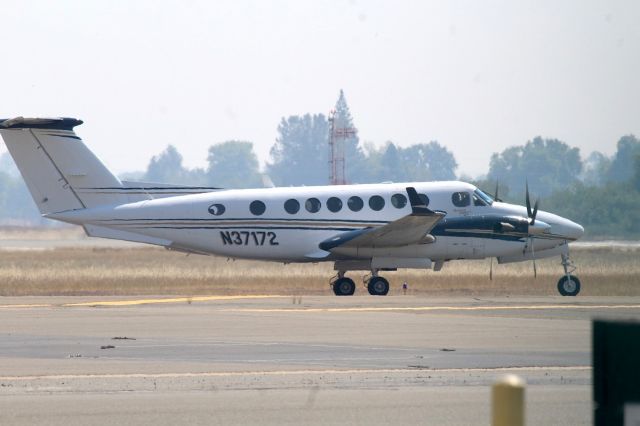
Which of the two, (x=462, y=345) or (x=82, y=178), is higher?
(x=82, y=178)

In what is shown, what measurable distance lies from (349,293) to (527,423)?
19870 millimetres

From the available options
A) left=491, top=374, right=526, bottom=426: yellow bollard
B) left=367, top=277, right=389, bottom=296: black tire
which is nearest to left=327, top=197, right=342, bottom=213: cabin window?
left=367, top=277, right=389, bottom=296: black tire

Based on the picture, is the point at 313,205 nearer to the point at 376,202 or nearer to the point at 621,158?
the point at 376,202

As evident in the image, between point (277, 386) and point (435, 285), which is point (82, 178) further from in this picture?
point (277, 386)

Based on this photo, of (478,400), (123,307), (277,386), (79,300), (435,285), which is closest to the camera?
(478,400)

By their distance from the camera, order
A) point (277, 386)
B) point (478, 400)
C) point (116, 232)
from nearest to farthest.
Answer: point (478, 400) < point (277, 386) < point (116, 232)

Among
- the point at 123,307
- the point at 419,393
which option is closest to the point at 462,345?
the point at 419,393

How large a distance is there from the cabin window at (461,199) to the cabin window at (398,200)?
1219mm

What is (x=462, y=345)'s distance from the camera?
16422 mm

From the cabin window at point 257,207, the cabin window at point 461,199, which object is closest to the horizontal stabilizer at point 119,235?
the cabin window at point 257,207

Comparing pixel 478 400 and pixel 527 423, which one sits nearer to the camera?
pixel 527 423

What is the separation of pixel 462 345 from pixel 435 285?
55.7 ft

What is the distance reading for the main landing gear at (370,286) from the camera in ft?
97.4

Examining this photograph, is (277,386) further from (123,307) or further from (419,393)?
(123,307)
